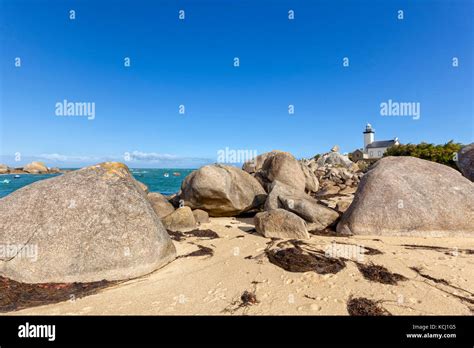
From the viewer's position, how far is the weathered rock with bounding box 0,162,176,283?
16.8 ft

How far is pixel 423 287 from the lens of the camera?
4.52 meters

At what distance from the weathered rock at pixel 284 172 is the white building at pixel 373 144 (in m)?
69.6

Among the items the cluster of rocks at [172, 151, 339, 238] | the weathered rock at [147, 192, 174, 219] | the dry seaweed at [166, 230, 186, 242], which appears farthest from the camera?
the weathered rock at [147, 192, 174, 219]

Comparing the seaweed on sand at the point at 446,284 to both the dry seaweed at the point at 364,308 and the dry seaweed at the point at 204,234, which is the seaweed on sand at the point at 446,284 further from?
the dry seaweed at the point at 204,234

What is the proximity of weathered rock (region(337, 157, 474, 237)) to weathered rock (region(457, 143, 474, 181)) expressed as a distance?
23.9 feet

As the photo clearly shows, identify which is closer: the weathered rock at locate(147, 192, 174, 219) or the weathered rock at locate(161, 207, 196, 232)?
the weathered rock at locate(161, 207, 196, 232)

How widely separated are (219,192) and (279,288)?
7343 millimetres

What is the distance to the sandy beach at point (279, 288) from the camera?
398cm

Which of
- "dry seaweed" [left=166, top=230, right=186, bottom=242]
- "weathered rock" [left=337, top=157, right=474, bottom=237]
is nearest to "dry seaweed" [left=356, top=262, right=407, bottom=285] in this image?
"weathered rock" [left=337, top=157, right=474, bottom=237]

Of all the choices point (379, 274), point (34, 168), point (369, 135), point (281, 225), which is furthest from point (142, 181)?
point (369, 135)

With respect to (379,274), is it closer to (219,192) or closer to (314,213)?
(314,213)

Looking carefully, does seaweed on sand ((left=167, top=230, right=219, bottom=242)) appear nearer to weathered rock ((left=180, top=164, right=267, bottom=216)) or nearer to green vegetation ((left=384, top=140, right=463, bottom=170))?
weathered rock ((left=180, top=164, right=267, bottom=216))

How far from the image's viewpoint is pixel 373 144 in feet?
285
